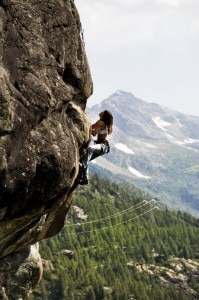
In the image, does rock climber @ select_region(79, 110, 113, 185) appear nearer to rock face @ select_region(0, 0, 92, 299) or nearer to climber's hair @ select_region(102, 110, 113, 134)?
climber's hair @ select_region(102, 110, 113, 134)

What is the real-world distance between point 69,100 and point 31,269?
15.3 meters

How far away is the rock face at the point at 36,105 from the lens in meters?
16.1

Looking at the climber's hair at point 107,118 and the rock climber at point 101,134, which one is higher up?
the climber's hair at point 107,118

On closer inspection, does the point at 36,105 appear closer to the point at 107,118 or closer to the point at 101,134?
the point at 107,118

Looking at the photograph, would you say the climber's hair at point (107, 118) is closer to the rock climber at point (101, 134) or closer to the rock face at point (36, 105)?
the rock climber at point (101, 134)

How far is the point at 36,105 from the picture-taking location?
17.1 meters

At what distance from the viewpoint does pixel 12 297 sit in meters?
29.8

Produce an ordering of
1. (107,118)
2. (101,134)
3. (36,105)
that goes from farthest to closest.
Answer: (101,134), (107,118), (36,105)

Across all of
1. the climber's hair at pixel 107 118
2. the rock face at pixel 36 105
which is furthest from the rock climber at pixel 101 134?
the rock face at pixel 36 105

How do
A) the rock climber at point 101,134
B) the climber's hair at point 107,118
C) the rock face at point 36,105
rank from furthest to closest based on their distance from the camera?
the climber's hair at point 107,118, the rock climber at point 101,134, the rock face at point 36,105

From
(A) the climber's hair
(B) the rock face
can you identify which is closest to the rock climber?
(A) the climber's hair

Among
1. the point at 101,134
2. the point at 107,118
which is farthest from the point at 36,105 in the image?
the point at 101,134

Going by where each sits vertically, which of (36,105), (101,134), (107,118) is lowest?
(101,134)

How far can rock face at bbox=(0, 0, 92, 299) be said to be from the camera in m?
16.1
